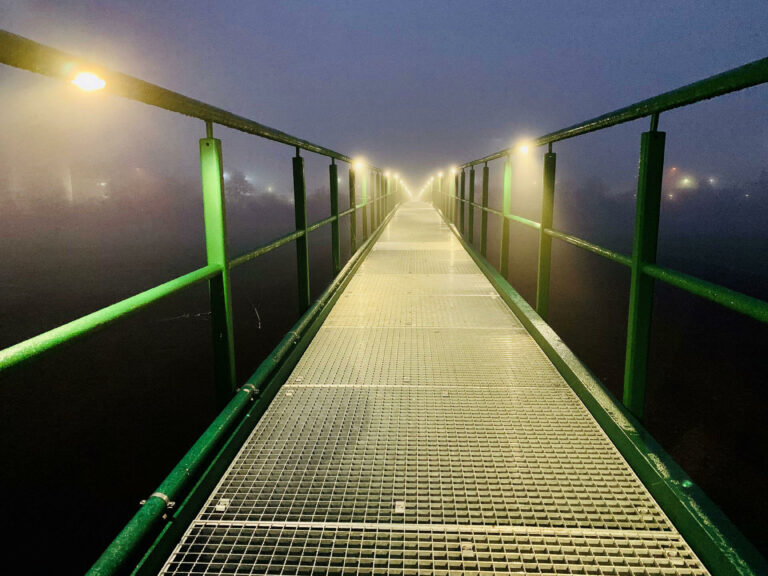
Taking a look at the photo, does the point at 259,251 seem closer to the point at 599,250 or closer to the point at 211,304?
the point at 211,304

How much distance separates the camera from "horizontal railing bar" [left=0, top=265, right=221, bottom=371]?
0.90 m

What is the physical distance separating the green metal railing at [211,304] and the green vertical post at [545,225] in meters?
1.51

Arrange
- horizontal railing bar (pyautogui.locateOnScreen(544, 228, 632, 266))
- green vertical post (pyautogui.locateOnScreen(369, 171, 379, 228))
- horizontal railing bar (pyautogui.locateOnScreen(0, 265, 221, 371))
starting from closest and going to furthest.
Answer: horizontal railing bar (pyautogui.locateOnScreen(0, 265, 221, 371)) < horizontal railing bar (pyautogui.locateOnScreen(544, 228, 632, 266)) < green vertical post (pyautogui.locateOnScreen(369, 171, 379, 228))

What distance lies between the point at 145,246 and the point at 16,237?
69.9 m

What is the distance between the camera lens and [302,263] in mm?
3363

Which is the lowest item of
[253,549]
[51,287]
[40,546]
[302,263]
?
[40,546]

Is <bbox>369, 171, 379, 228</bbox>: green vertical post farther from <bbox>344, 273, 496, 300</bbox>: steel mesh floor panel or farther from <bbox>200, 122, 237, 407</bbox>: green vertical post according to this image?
<bbox>200, 122, 237, 407</bbox>: green vertical post

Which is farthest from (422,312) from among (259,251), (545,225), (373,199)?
(373,199)

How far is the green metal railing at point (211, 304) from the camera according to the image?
98 centimetres

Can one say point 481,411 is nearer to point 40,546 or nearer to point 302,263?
point 302,263

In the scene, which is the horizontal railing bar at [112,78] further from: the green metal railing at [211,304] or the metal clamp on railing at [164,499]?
the metal clamp on railing at [164,499]

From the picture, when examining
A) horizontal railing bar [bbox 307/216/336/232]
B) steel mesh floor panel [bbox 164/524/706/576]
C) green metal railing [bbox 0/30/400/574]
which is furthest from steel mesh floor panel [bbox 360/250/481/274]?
steel mesh floor panel [bbox 164/524/706/576]

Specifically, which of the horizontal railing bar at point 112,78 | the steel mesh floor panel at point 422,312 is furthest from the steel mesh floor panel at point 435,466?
the horizontal railing bar at point 112,78

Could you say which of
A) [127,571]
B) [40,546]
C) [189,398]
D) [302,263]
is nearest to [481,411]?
[127,571]
